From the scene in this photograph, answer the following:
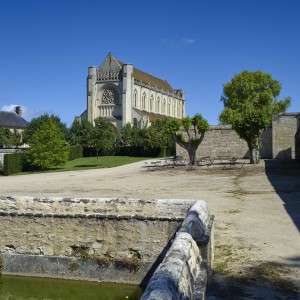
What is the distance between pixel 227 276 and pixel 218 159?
2994 centimetres

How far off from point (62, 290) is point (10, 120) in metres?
66.7

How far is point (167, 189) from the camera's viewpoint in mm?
16828

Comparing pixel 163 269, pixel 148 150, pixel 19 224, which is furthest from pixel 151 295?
pixel 148 150

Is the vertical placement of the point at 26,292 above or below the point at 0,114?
below

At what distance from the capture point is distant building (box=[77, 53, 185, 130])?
240ft

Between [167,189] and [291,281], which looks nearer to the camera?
[291,281]

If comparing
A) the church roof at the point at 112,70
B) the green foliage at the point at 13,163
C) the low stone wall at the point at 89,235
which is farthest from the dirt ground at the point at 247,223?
the church roof at the point at 112,70

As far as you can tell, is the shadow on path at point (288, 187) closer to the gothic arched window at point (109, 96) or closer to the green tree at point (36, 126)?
the green tree at point (36, 126)

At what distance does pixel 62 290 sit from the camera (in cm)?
802

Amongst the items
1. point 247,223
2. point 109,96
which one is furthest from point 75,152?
point 247,223

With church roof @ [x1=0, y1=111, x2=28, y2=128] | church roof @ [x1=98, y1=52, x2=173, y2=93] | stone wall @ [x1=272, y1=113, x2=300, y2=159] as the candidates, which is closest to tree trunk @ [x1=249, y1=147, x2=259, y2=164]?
stone wall @ [x1=272, y1=113, x2=300, y2=159]

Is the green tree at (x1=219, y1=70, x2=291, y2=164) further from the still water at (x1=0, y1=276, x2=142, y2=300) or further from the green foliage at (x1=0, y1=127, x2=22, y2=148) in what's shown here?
the still water at (x1=0, y1=276, x2=142, y2=300)

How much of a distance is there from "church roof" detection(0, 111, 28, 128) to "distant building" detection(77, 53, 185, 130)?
34.9 ft

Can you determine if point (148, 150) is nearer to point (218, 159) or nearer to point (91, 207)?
point (218, 159)
